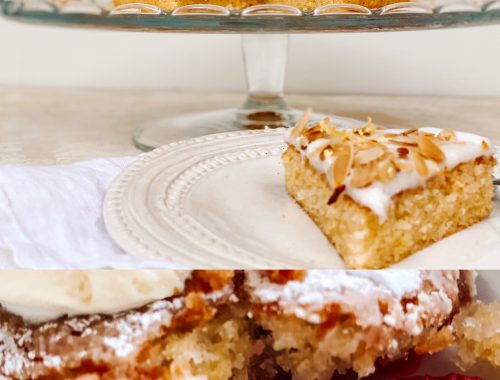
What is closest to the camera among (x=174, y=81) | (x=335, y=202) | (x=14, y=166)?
(x=335, y=202)

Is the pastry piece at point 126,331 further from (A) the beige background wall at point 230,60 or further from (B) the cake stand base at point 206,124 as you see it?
(A) the beige background wall at point 230,60

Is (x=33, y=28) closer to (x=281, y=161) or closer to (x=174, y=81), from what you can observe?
(x=174, y=81)

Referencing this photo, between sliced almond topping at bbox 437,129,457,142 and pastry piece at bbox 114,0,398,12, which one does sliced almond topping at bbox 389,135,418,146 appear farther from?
pastry piece at bbox 114,0,398,12

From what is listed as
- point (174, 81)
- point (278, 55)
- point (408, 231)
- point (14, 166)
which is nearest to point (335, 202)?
point (408, 231)

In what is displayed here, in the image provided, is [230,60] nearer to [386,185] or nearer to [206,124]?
[206,124]

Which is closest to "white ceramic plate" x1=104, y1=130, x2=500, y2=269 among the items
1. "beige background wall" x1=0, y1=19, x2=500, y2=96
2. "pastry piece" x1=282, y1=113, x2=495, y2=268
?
"pastry piece" x1=282, y1=113, x2=495, y2=268

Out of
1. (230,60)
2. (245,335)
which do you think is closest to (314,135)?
(245,335)
